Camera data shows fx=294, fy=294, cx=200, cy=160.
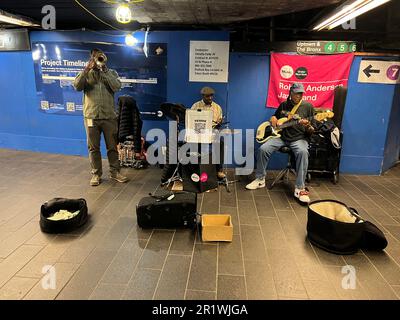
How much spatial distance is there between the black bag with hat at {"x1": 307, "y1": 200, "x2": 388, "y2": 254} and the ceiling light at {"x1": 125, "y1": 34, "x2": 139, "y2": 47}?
368 cm

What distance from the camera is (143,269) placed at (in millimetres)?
2234

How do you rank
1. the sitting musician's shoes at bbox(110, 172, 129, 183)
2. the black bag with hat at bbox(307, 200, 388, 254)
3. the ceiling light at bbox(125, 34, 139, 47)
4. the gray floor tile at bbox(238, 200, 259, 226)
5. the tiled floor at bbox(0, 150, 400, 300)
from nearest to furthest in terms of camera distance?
the tiled floor at bbox(0, 150, 400, 300)
the black bag with hat at bbox(307, 200, 388, 254)
the gray floor tile at bbox(238, 200, 259, 226)
the sitting musician's shoes at bbox(110, 172, 129, 183)
the ceiling light at bbox(125, 34, 139, 47)

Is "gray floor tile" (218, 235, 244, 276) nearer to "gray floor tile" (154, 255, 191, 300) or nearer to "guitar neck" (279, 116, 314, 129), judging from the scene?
"gray floor tile" (154, 255, 191, 300)

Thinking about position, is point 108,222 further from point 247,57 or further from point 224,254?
point 247,57

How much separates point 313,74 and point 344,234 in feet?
9.11

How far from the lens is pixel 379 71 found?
4270 mm

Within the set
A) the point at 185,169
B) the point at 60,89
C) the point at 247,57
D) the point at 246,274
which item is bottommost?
the point at 246,274

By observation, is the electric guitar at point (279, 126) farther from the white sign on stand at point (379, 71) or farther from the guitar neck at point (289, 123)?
the white sign on stand at point (379, 71)

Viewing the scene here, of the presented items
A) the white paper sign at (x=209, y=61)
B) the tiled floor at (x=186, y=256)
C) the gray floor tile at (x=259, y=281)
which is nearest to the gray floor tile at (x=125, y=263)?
the tiled floor at (x=186, y=256)

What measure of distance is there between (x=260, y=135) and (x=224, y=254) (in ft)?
6.55

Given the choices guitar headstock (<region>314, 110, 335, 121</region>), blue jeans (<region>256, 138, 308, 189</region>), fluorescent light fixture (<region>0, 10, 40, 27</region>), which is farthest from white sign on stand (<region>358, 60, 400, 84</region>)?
fluorescent light fixture (<region>0, 10, 40, 27</region>)

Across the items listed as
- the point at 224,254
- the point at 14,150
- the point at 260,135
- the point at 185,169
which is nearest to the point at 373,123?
the point at 260,135

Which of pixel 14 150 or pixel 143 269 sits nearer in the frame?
pixel 143 269

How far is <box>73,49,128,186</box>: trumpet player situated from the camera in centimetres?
360
